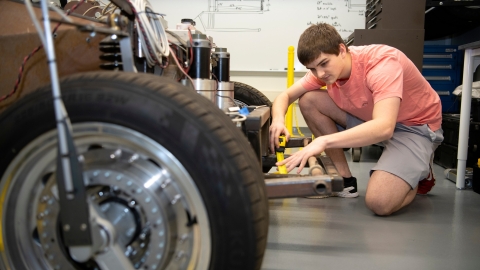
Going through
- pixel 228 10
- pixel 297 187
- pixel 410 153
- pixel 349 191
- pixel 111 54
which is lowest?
pixel 349 191

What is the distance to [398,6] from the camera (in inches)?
124

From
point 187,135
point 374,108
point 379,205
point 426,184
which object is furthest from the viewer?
point 426,184

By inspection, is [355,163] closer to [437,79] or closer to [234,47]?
[437,79]

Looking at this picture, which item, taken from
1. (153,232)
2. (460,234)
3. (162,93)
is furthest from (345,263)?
(162,93)

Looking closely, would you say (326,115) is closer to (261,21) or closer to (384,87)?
(384,87)

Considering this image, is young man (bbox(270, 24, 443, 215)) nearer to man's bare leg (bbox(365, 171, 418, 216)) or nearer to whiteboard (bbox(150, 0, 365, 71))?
man's bare leg (bbox(365, 171, 418, 216))

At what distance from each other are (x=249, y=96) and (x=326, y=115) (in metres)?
0.49

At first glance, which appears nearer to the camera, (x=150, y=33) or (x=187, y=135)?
(x=187, y=135)

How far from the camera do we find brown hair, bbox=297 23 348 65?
1.59 m

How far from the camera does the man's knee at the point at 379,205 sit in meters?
1.78

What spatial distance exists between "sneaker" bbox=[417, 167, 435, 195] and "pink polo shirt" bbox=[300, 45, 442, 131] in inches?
11.8

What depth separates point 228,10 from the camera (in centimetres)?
529

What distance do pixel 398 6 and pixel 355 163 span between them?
52.0 inches

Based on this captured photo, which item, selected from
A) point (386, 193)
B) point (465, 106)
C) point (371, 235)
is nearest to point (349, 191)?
point (386, 193)
